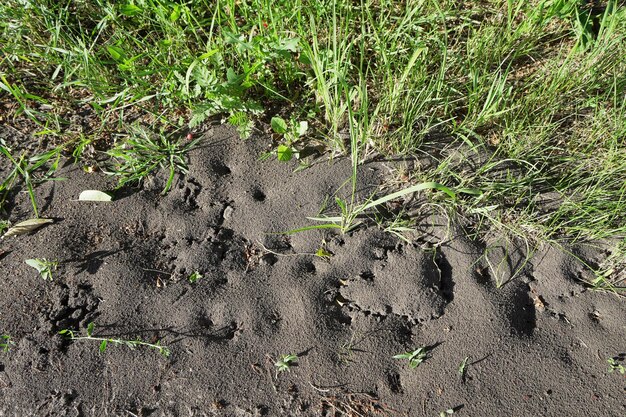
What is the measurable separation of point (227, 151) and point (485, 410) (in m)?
1.40

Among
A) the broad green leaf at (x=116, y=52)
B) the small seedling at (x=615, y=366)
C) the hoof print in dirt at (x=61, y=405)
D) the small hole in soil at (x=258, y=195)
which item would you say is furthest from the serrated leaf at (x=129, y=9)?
the small seedling at (x=615, y=366)

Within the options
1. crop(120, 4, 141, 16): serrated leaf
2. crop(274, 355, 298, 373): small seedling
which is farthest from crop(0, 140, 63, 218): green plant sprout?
crop(274, 355, 298, 373): small seedling

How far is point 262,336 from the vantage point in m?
1.63

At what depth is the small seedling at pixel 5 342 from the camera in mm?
1622

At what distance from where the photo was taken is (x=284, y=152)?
180 cm

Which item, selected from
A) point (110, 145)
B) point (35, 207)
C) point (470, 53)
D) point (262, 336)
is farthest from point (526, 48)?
point (35, 207)

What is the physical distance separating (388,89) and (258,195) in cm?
70

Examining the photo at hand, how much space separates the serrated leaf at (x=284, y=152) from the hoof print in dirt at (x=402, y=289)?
56 cm

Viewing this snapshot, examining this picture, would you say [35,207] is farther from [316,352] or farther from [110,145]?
[316,352]

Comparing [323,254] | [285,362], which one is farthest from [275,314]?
[323,254]

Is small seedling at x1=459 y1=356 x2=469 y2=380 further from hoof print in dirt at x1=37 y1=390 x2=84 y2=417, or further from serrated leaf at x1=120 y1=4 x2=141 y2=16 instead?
serrated leaf at x1=120 y1=4 x2=141 y2=16

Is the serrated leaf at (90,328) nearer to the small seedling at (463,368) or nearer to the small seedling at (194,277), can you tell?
the small seedling at (194,277)

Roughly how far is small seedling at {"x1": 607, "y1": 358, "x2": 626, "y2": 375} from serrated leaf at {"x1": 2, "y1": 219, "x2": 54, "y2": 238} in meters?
2.22

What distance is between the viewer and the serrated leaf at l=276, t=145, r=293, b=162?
70.9 inches
